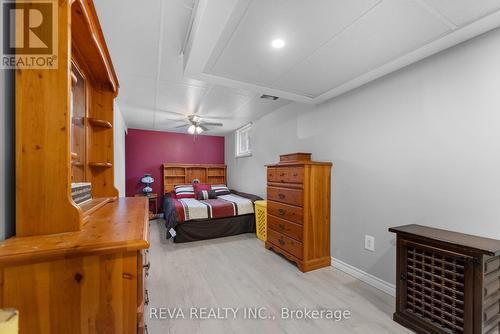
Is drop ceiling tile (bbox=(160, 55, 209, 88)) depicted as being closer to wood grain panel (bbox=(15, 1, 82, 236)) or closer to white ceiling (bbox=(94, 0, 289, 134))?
white ceiling (bbox=(94, 0, 289, 134))

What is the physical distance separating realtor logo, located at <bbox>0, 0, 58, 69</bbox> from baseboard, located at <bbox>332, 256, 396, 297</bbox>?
9.19 feet

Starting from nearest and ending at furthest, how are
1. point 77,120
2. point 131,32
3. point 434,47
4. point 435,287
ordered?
point 77,120, point 435,287, point 434,47, point 131,32

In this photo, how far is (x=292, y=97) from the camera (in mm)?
2617

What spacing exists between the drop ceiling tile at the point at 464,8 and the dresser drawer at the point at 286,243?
2.26 meters

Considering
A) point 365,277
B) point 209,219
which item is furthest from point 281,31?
point 209,219

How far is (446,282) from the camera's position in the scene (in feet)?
4.64

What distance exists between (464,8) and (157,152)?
18.3 ft

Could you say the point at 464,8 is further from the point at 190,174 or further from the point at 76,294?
the point at 190,174

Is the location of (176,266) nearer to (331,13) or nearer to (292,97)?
(292,97)

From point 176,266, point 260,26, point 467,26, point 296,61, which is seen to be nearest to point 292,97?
point 296,61

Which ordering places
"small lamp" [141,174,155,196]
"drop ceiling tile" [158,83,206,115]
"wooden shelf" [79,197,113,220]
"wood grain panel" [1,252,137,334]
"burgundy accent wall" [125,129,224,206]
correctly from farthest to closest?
"burgundy accent wall" [125,129,224,206] → "small lamp" [141,174,155,196] → "drop ceiling tile" [158,83,206,115] → "wooden shelf" [79,197,113,220] → "wood grain panel" [1,252,137,334]

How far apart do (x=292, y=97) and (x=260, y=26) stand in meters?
1.30

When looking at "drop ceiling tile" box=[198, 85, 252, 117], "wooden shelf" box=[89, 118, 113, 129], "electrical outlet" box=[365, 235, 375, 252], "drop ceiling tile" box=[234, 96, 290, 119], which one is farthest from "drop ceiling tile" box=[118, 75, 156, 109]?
"electrical outlet" box=[365, 235, 375, 252]

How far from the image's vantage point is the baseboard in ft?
6.53
